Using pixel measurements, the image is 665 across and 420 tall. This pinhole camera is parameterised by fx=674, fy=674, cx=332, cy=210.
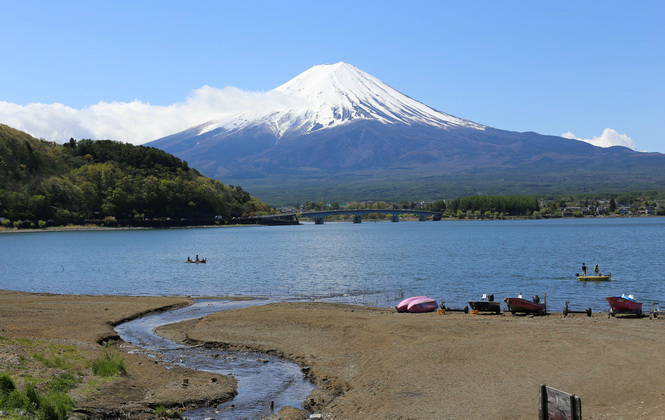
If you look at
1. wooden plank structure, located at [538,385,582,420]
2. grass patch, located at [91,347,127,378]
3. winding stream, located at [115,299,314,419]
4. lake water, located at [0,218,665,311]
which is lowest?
lake water, located at [0,218,665,311]

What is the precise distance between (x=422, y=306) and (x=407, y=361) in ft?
A: 46.8

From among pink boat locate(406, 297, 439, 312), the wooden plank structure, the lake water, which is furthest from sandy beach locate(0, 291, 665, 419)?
the lake water

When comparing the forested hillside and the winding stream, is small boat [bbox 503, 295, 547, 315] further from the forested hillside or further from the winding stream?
the forested hillside

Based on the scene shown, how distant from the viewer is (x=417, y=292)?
46.6m

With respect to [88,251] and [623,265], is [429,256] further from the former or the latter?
[88,251]

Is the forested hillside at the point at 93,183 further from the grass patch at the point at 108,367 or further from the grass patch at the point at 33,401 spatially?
the grass patch at the point at 33,401

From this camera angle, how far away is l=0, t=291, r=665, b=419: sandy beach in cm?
1667

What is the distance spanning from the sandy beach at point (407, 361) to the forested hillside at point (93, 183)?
437ft

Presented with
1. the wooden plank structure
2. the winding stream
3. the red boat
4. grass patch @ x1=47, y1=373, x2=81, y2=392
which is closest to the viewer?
the wooden plank structure

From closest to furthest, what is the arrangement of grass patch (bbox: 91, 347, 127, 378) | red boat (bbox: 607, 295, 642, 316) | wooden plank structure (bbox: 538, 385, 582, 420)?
wooden plank structure (bbox: 538, 385, 582, 420) → grass patch (bbox: 91, 347, 127, 378) → red boat (bbox: 607, 295, 642, 316)

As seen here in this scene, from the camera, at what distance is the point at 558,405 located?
9781 millimetres

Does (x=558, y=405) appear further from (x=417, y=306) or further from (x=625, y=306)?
(x=417, y=306)

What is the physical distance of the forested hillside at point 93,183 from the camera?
15612 centimetres

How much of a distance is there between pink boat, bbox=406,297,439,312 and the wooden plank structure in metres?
25.0
